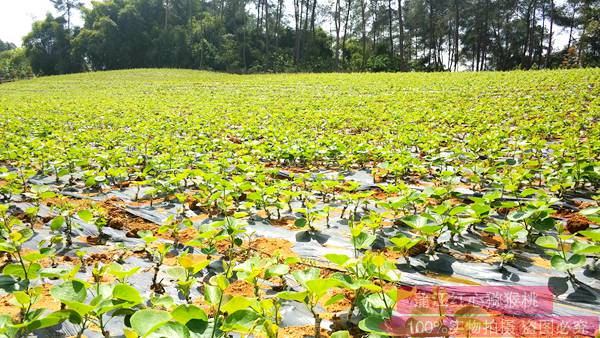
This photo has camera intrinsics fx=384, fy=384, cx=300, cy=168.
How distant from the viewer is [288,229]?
265 centimetres

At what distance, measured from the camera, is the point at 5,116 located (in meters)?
8.88

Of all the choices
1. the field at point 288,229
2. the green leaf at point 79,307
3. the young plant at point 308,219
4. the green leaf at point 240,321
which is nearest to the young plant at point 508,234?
the field at point 288,229

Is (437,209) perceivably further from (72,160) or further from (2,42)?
(2,42)

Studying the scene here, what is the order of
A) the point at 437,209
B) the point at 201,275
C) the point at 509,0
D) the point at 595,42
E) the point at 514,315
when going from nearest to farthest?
the point at 514,315, the point at 201,275, the point at 437,209, the point at 595,42, the point at 509,0

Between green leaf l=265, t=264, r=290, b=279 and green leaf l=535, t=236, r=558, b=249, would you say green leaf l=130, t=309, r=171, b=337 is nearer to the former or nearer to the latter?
green leaf l=265, t=264, r=290, b=279

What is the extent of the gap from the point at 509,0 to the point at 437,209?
38385mm

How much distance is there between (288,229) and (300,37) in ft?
133

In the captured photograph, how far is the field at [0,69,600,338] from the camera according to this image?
4.50 feet

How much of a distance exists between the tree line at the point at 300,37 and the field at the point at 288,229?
97.7 feet

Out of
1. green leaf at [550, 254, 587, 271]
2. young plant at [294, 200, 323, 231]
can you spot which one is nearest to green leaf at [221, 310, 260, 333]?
young plant at [294, 200, 323, 231]

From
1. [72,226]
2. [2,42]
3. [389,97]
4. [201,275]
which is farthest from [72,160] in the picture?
[2,42]

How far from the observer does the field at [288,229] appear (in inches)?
54.0

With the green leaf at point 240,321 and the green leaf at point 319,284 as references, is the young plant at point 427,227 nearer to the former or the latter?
the green leaf at point 319,284

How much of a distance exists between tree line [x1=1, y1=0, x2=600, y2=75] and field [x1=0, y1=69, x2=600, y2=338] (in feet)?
A: 97.7
